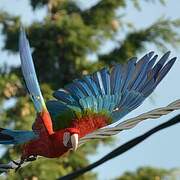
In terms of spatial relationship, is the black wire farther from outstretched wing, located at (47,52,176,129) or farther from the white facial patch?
outstretched wing, located at (47,52,176,129)

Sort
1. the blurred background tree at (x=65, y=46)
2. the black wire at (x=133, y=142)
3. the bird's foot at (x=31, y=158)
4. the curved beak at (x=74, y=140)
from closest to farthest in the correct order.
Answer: the black wire at (x=133, y=142) < the curved beak at (x=74, y=140) < the bird's foot at (x=31, y=158) < the blurred background tree at (x=65, y=46)

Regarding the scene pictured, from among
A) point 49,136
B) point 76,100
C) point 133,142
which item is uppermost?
point 76,100

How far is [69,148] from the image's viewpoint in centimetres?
278

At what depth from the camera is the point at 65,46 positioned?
7941mm

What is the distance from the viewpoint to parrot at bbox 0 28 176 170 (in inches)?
109

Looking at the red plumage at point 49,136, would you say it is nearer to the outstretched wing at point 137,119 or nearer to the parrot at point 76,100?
the parrot at point 76,100

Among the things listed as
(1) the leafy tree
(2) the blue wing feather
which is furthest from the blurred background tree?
(2) the blue wing feather

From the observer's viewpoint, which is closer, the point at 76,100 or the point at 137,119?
the point at 137,119

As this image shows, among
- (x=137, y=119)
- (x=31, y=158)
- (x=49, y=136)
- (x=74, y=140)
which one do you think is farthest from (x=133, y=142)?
(x=31, y=158)

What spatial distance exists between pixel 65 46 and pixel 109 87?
5115 mm

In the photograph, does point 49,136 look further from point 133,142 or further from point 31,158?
point 133,142

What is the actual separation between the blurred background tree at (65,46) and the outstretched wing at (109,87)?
15.1 feet

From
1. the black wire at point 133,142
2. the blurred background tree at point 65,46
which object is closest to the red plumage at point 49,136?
the black wire at point 133,142

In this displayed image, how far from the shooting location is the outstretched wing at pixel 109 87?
278 centimetres
